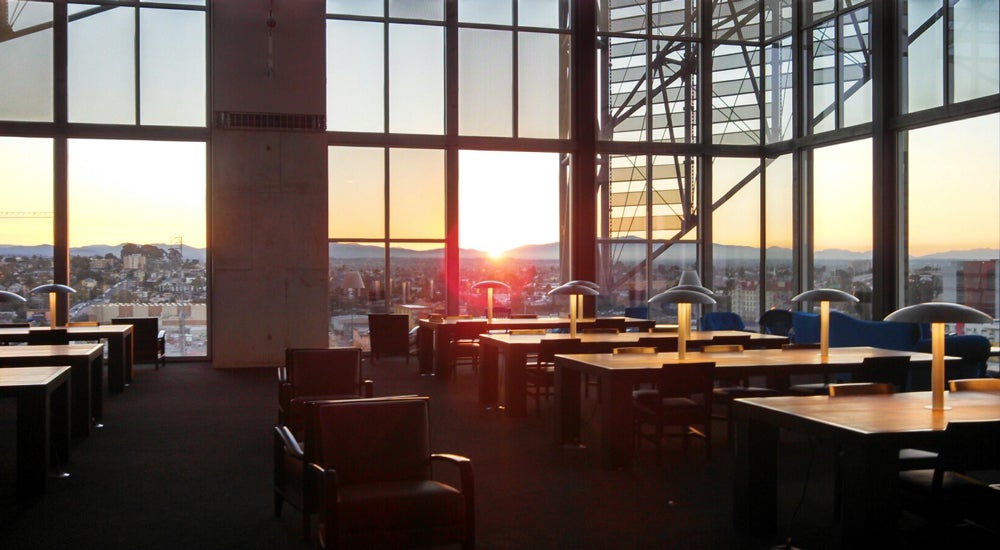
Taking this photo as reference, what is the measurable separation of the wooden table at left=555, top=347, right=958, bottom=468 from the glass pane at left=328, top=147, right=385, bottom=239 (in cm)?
786

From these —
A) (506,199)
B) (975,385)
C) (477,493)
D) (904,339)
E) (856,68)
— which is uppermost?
(856,68)

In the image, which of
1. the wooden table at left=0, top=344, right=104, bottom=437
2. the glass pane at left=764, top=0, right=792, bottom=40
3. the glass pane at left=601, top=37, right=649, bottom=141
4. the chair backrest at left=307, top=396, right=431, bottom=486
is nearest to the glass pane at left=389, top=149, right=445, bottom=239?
the glass pane at left=601, top=37, right=649, bottom=141

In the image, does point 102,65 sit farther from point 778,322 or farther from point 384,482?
point 384,482

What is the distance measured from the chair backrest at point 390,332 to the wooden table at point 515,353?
A: 372 cm

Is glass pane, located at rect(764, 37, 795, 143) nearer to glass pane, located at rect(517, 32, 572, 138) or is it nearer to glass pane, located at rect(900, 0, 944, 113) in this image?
glass pane, located at rect(900, 0, 944, 113)

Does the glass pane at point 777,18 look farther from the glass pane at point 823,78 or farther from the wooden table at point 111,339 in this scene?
the wooden table at point 111,339

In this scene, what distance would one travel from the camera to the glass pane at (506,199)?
15.0m

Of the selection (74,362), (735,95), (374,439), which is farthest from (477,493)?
(735,95)

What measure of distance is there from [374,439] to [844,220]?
11.6m

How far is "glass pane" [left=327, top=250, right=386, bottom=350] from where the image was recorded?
14.4m

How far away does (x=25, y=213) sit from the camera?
13.4 m

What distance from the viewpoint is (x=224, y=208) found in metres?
13.3

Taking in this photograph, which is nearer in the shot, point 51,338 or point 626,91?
point 51,338

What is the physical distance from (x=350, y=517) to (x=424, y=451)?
2.21 feet
